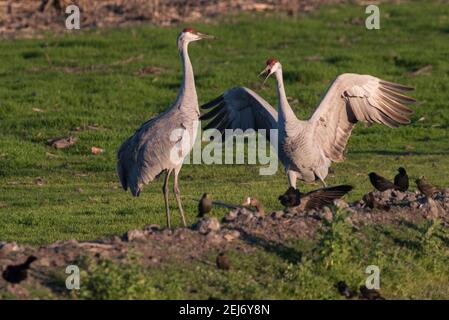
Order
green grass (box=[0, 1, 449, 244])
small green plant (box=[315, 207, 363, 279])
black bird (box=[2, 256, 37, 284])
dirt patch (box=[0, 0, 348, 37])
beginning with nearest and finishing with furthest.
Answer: black bird (box=[2, 256, 37, 284])
small green plant (box=[315, 207, 363, 279])
green grass (box=[0, 1, 449, 244])
dirt patch (box=[0, 0, 348, 37])

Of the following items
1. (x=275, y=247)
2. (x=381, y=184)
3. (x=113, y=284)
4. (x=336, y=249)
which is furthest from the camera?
(x=381, y=184)

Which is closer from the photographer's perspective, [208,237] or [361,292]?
[361,292]

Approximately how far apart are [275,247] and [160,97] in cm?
1020

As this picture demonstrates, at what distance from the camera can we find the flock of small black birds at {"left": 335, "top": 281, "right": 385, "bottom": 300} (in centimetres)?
969

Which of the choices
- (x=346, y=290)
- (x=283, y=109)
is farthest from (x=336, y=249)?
(x=283, y=109)

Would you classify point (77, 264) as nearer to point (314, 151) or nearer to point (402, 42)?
point (314, 151)

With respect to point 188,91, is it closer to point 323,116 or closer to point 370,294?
point 323,116

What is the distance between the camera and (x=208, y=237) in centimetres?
1002

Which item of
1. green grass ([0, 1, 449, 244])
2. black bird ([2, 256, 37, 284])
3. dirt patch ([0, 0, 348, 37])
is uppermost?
dirt patch ([0, 0, 348, 37])

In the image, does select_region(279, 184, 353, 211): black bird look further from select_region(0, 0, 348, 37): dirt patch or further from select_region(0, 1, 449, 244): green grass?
select_region(0, 0, 348, 37): dirt patch

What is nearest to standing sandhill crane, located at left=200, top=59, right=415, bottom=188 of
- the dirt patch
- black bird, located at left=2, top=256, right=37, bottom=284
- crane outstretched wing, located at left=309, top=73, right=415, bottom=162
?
crane outstretched wing, located at left=309, top=73, right=415, bottom=162

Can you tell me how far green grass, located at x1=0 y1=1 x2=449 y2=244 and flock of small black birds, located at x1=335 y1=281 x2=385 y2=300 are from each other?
311cm

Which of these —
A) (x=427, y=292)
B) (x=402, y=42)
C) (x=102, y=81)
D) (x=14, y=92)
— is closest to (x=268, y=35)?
(x=402, y=42)

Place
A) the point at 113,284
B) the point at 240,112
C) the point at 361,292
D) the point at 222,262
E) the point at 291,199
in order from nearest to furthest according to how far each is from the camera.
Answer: the point at 113,284 < the point at 222,262 < the point at 361,292 < the point at 291,199 < the point at 240,112
